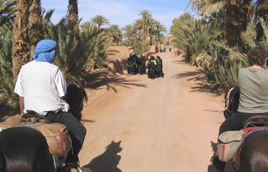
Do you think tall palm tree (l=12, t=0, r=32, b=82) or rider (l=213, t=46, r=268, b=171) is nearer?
rider (l=213, t=46, r=268, b=171)

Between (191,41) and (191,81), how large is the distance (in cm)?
1053

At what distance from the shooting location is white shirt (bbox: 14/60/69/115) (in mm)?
3305

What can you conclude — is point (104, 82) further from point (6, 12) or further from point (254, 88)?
point (254, 88)

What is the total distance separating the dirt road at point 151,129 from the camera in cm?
498

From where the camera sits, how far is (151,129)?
6.83 meters

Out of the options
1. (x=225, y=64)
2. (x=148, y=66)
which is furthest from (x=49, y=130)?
(x=148, y=66)

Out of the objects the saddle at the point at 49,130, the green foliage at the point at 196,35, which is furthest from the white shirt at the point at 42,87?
the green foliage at the point at 196,35

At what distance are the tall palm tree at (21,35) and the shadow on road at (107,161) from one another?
4.99 m

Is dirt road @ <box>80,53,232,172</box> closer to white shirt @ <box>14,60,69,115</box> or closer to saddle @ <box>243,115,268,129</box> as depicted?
saddle @ <box>243,115,268,129</box>

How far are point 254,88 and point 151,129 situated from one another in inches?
146

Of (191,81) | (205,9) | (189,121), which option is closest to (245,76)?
(189,121)

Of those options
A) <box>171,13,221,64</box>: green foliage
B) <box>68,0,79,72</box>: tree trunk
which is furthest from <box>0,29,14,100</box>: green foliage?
<box>171,13,221,64</box>: green foliage

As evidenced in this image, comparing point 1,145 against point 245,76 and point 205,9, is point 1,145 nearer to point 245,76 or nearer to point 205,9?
point 245,76

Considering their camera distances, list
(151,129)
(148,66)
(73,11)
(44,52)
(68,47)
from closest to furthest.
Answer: (44,52) < (151,129) < (68,47) < (73,11) < (148,66)
